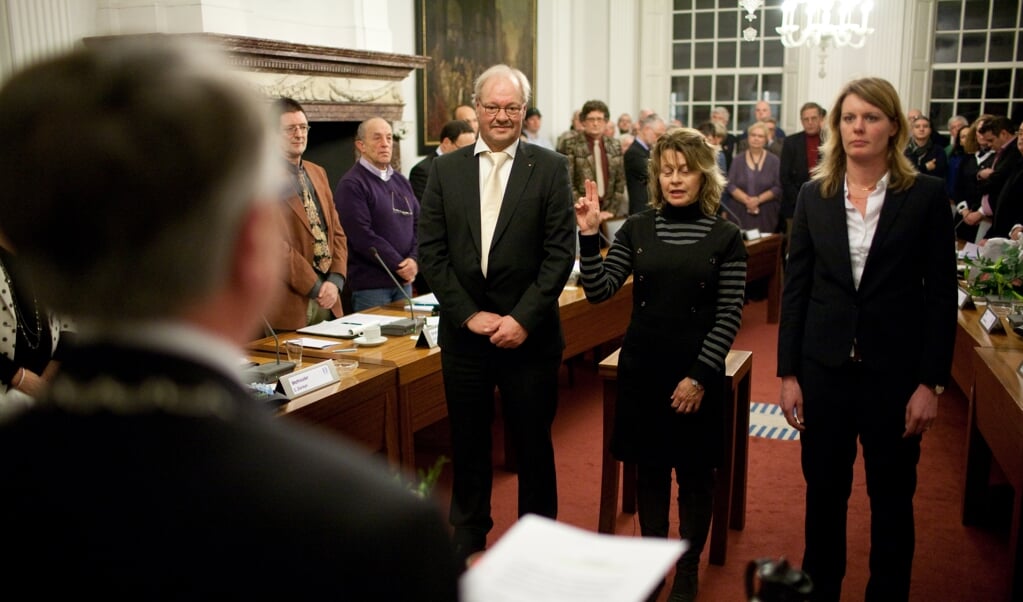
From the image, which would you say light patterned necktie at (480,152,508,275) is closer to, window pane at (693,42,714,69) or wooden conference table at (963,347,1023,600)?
wooden conference table at (963,347,1023,600)

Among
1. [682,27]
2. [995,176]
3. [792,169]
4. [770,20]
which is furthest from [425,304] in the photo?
[682,27]

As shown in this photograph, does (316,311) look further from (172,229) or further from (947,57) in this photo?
(947,57)

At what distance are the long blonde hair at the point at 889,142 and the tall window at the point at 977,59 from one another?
10.0 meters

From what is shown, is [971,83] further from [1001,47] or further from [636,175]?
[636,175]

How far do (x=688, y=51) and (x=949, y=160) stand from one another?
406cm

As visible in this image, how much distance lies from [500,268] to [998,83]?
34.6ft

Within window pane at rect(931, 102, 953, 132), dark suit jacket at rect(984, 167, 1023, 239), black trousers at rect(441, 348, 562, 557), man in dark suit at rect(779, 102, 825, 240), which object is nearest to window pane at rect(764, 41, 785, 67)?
window pane at rect(931, 102, 953, 132)

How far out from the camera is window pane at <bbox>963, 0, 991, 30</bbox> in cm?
1104

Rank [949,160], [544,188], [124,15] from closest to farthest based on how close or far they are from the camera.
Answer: [544,188] < [124,15] < [949,160]

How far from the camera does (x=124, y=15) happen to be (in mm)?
5352

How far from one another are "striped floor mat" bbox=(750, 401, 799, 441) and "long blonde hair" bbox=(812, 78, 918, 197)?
7.30 ft

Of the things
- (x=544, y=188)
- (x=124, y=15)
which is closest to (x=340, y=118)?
(x=124, y=15)

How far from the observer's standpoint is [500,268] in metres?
2.83

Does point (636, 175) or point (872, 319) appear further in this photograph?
point (636, 175)
